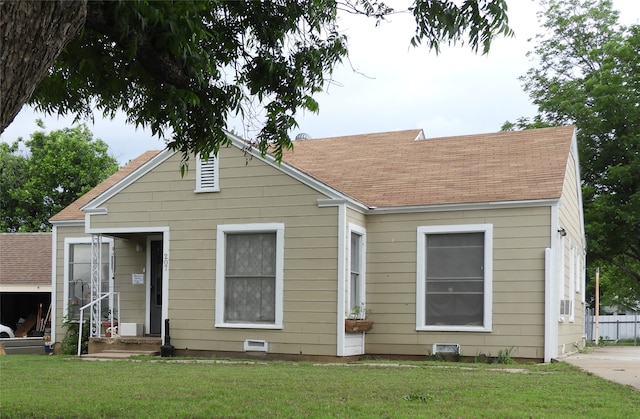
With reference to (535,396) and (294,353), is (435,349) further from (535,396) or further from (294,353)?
(535,396)

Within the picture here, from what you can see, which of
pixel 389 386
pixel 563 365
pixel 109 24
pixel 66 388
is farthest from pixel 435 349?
pixel 109 24

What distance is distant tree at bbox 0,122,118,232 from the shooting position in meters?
36.1

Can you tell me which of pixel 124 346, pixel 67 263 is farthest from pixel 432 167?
pixel 67 263

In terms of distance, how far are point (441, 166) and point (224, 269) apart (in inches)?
197

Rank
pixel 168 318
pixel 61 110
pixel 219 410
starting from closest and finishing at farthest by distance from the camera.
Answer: pixel 219 410 → pixel 61 110 → pixel 168 318

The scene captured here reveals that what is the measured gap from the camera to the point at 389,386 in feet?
30.6

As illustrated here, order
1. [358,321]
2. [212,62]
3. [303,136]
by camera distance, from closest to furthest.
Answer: [212,62] → [358,321] → [303,136]

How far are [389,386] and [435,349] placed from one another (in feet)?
16.9

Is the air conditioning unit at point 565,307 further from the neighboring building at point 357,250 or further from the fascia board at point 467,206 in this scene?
the fascia board at point 467,206

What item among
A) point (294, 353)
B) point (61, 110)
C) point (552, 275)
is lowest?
point (294, 353)

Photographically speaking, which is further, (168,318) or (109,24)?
(168,318)

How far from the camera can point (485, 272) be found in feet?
46.1

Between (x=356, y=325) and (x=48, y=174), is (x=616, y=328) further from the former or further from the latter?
(x=48, y=174)

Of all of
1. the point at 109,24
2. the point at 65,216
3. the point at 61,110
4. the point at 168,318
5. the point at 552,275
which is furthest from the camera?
the point at 65,216
